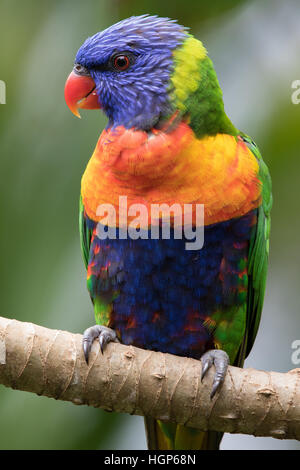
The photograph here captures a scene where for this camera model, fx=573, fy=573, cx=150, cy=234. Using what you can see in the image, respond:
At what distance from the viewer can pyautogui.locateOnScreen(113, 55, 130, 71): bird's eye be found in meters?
2.42

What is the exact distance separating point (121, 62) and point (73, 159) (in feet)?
2.22

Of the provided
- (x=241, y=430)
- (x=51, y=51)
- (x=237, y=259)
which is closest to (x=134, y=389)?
A: (x=241, y=430)

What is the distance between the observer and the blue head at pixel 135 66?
235cm

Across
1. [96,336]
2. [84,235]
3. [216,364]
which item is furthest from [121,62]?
[216,364]

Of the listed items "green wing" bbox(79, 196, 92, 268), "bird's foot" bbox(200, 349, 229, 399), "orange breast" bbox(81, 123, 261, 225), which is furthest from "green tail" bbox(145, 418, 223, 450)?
"orange breast" bbox(81, 123, 261, 225)

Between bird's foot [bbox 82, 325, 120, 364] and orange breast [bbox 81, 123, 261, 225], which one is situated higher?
orange breast [bbox 81, 123, 261, 225]

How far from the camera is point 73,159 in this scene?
295 cm

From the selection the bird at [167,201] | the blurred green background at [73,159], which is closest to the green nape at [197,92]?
the bird at [167,201]

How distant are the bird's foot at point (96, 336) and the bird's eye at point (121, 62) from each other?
43.2 inches

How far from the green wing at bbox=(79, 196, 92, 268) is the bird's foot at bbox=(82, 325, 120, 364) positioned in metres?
0.42

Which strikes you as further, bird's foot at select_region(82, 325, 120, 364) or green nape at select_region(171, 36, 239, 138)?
green nape at select_region(171, 36, 239, 138)

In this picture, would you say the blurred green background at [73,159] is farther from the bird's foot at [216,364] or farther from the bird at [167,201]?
the bird's foot at [216,364]

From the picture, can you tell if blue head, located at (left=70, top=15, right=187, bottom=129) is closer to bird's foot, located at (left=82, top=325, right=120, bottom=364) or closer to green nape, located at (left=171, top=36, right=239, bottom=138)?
green nape, located at (left=171, top=36, right=239, bottom=138)

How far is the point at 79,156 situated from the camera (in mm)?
2930
